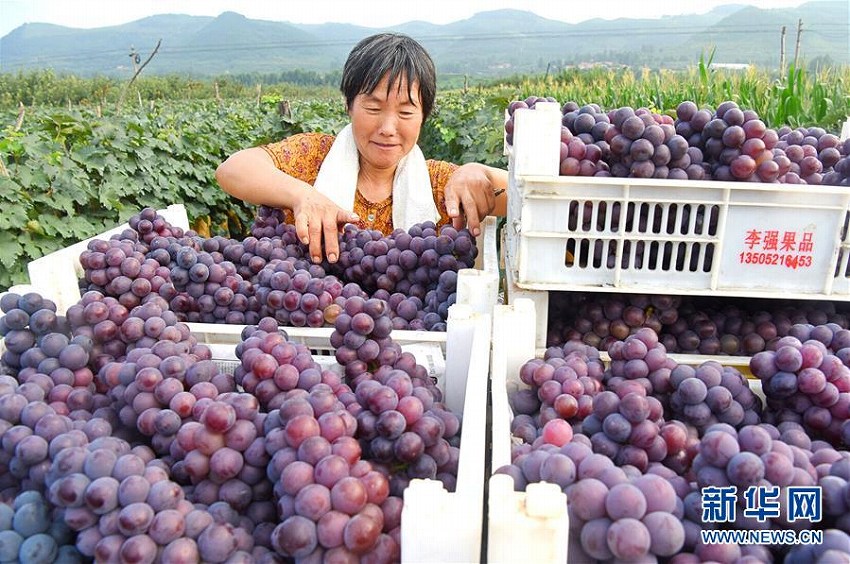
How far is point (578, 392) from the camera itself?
Answer: 1144 mm

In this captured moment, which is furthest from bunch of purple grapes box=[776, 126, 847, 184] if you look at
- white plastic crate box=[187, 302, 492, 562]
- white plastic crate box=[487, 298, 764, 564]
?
white plastic crate box=[487, 298, 764, 564]

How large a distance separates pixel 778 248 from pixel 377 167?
177 centimetres

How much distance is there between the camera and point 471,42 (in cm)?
14850

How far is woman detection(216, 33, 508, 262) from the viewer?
2240 mm

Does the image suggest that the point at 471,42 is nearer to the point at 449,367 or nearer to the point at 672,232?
the point at 672,232

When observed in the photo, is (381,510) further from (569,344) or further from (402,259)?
(402,259)

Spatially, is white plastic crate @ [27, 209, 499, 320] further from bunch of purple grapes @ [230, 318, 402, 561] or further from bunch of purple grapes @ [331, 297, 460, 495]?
bunch of purple grapes @ [230, 318, 402, 561]

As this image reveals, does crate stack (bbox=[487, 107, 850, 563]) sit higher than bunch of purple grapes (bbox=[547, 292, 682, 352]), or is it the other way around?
crate stack (bbox=[487, 107, 850, 563])

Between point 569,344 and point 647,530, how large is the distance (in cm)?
64

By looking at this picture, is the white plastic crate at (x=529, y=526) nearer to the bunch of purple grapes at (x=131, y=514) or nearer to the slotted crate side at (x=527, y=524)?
the slotted crate side at (x=527, y=524)

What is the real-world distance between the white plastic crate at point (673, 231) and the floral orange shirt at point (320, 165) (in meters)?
1.26

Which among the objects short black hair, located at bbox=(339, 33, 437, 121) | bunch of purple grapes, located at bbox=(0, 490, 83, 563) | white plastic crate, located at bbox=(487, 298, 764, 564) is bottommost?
bunch of purple grapes, located at bbox=(0, 490, 83, 563)

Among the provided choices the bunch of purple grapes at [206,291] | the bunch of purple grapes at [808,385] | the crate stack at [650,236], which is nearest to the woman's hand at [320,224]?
the bunch of purple grapes at [206,291]

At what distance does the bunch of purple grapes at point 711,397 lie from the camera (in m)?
1.11
